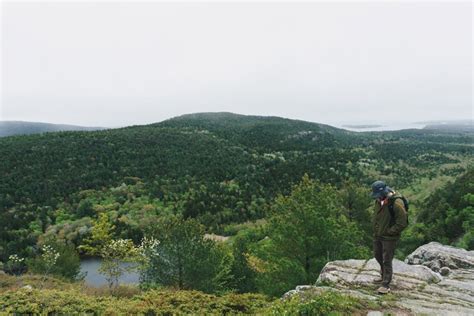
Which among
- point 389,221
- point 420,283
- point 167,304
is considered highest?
point 389,221

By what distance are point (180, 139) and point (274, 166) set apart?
30469mm

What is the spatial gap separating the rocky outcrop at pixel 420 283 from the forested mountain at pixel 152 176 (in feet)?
56.6

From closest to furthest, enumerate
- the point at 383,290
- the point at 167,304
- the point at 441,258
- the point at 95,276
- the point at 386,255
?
1. the point at 383,290
2. the point at 386,255
3. the point at 167,304
4. the point at 441,258
5. the point at 95,276

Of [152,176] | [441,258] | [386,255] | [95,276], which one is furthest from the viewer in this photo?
[152,176]

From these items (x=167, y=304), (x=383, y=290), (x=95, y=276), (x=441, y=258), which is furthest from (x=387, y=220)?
(x=95, y=276)

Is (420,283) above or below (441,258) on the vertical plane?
above

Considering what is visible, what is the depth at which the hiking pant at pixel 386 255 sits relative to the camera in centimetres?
815

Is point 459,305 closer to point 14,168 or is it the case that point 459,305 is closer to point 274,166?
point 14,168

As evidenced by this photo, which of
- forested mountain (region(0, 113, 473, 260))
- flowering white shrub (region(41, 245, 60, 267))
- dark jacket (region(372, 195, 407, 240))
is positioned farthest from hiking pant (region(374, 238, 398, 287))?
forested mountain (region(0, 113, 473, 260))

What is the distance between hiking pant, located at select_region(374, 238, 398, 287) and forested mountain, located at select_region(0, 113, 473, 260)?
20.7 meters

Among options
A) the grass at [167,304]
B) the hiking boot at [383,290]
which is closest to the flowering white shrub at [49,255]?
the grass at [167,304]

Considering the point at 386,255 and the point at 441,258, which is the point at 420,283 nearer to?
the point at 386,255

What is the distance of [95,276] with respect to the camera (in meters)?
36.1

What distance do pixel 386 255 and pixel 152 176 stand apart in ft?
217
